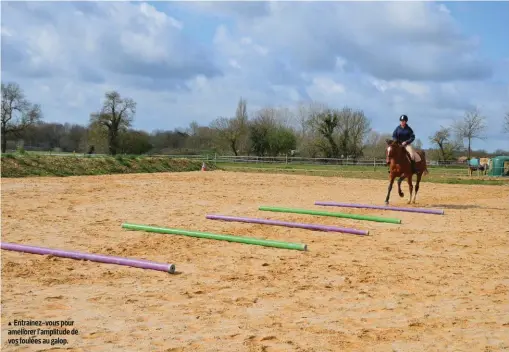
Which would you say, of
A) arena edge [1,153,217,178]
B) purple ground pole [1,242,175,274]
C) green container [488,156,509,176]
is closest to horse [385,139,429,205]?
purple ground pole [1,242,175,274]

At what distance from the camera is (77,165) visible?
26.5 m

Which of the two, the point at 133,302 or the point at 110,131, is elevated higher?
the point at 110,131

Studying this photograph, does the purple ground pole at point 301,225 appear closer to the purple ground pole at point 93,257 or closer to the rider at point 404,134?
the purple ground pole at point 93,257

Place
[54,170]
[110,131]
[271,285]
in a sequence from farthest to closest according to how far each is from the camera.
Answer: [110,131]
[54,170]
[271,285]

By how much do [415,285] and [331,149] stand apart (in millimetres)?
57325

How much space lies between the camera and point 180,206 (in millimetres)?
12969

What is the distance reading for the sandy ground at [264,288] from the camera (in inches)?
162

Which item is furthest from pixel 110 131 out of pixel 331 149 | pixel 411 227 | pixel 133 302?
pixel 133 302

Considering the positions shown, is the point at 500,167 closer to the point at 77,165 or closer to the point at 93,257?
the point at 77,165

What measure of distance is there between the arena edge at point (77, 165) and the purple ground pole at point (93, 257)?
1633 cm

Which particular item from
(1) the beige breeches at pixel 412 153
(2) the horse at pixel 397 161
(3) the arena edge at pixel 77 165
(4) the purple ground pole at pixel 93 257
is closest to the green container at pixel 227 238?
(4) the purple ground pole at pixel 93 257

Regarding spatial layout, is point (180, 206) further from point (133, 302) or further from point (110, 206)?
point (133, 302)

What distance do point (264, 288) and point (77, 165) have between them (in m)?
23.2

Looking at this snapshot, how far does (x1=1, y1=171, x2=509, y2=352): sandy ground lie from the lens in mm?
4117
